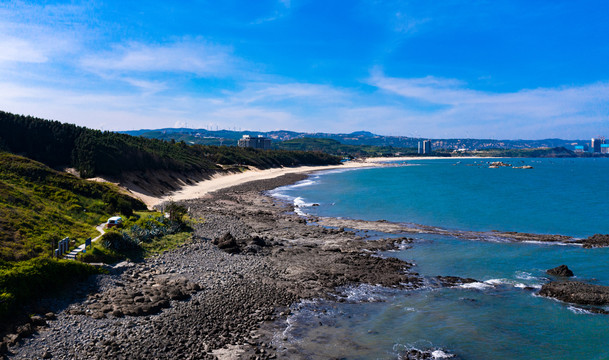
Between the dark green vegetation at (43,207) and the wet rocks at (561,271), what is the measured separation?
3129cm

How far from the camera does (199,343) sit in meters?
14.8

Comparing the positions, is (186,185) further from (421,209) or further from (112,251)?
(112,251)

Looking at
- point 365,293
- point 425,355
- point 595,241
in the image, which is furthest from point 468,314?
point 595,241

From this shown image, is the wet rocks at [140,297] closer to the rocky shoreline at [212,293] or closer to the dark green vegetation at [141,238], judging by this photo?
the rocky shoreline at [212,293]

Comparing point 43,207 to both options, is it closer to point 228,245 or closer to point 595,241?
point 228,245

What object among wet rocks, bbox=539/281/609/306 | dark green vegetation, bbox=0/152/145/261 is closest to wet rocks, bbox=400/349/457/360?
wet rocks, bbox=539/281/609/306

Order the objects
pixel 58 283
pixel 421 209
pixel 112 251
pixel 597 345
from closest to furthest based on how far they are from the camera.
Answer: pixel 597 345, pixel 58 283, pixel 112 251, pixel 421 209

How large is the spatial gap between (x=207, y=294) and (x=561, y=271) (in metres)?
22.7

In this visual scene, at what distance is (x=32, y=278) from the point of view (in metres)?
16.8

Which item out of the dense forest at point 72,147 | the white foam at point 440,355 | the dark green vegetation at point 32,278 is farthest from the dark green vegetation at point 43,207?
the white foam at point 440,355

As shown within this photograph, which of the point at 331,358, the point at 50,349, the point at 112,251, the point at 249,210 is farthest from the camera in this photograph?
the point at 249,210

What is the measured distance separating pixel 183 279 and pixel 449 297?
604 inches

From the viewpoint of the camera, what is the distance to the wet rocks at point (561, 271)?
957 inches

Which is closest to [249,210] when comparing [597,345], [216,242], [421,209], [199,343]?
[216,242]
